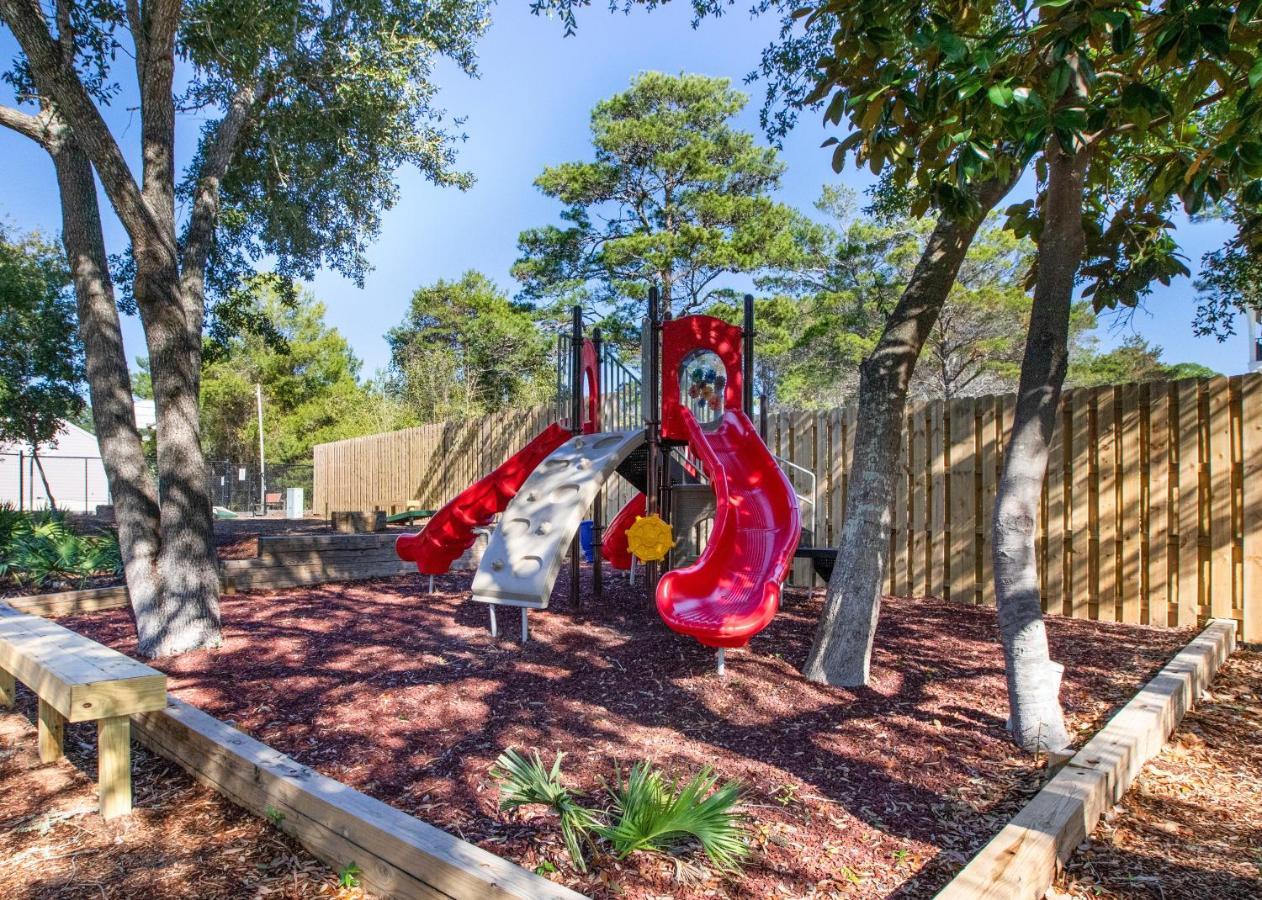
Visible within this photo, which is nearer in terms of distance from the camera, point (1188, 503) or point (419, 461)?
point (1188, 503)

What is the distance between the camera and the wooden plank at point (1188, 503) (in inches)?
222

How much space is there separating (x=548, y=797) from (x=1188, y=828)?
2.32m

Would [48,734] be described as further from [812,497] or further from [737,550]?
[812,497]

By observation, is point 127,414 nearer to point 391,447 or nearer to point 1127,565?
point 1127,565

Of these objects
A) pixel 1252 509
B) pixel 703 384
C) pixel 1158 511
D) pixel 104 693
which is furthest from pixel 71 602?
pixel 1252 509

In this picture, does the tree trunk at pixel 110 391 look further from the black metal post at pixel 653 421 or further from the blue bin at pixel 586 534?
the blue bin at pixel 586 534

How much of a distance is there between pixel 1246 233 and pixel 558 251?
1729 centimetres

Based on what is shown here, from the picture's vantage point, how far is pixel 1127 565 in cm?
594

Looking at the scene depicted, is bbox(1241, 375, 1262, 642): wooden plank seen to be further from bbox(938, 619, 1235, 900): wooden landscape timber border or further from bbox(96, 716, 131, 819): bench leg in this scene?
bbox(96, 716, 131, 819): bench leg

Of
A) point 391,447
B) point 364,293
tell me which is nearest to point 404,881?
point 364,293

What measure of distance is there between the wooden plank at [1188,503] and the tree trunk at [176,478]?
23.3 ft

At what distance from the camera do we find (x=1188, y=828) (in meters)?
2.67

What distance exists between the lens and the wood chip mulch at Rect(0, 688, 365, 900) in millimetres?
2305

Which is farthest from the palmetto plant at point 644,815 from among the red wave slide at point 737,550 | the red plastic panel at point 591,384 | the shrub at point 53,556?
the shrub at point 53,556
